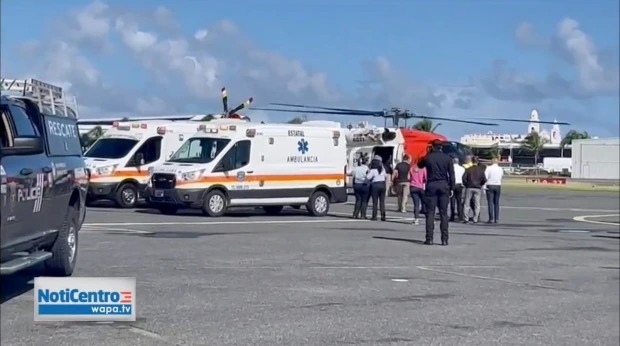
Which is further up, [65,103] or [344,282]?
[65,103]

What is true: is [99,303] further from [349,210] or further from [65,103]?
[349,210]

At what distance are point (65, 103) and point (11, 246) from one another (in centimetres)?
316

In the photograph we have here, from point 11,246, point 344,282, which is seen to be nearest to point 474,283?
point 344,282

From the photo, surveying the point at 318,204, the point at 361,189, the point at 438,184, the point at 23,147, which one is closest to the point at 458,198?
the point at 361,189

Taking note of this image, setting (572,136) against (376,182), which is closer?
(572,136)

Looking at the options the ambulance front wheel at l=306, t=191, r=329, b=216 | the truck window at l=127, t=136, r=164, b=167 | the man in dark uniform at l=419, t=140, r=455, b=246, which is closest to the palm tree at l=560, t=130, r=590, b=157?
the man in dark uniform at l=419, t=140, r=455, b=246

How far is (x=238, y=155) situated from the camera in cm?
2545

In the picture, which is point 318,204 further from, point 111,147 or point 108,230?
point 108,230

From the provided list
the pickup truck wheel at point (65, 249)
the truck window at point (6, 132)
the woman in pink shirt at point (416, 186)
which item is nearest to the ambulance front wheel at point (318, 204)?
the woman in pink shirt at point (416, 186)

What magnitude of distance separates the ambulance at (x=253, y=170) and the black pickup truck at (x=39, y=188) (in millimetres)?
11988

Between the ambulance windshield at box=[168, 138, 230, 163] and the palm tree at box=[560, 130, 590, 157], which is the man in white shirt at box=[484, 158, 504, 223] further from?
the palm tree at box=[560, 130, 590, 157]

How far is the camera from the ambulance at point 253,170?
81.8ft

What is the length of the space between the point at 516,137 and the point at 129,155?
67.4ft

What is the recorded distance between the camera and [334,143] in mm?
26750
